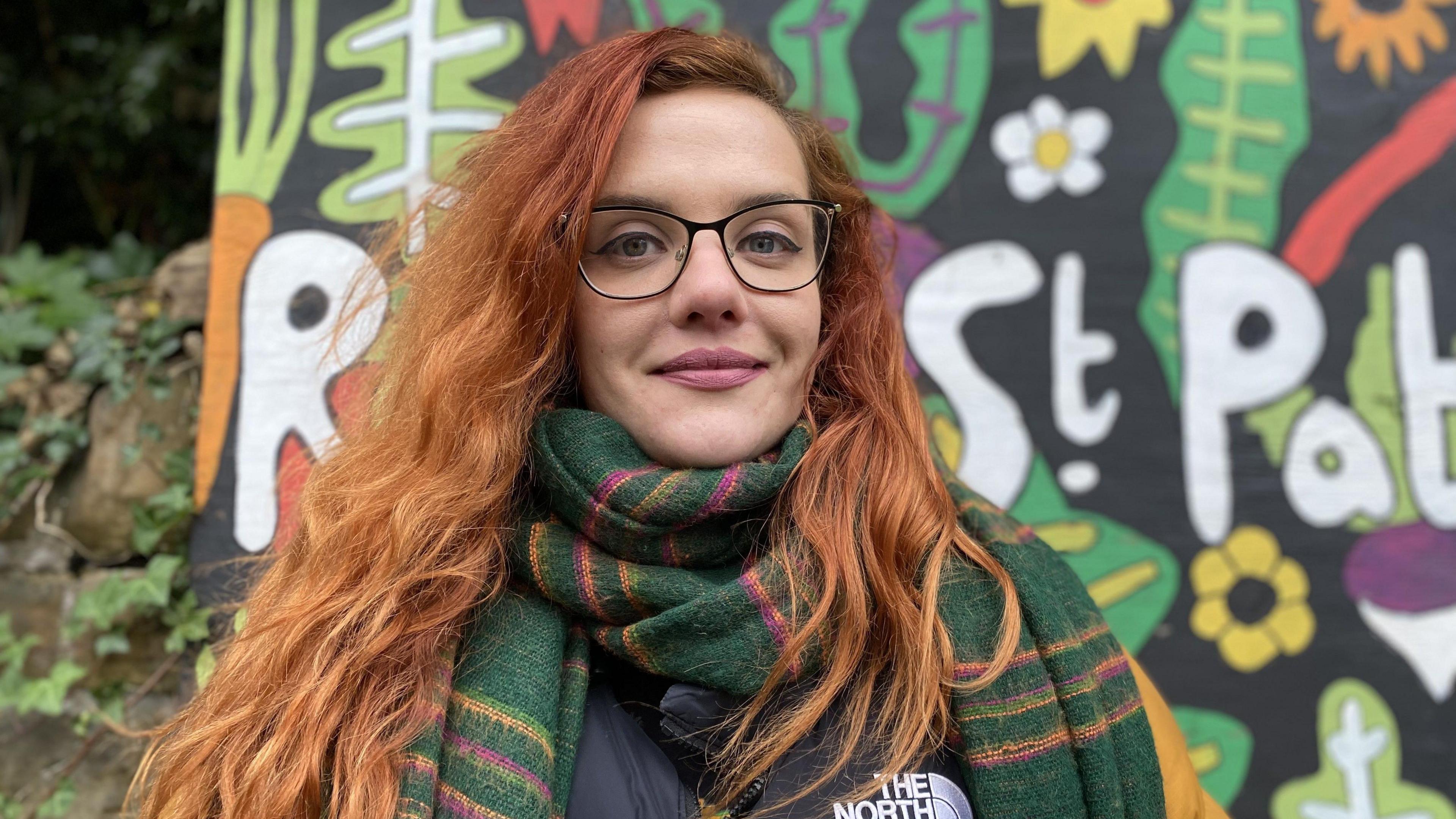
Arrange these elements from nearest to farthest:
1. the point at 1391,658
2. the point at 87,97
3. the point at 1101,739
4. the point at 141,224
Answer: the point at 1101,739 → the point at 1391,658 → the point at 87,97 → the point at 141,224

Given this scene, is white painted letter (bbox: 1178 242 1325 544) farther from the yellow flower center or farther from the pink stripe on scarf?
the pink stripe on scarf

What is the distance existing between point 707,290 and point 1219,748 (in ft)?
5.87

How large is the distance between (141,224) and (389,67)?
158 cm

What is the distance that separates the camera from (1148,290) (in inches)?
87.7

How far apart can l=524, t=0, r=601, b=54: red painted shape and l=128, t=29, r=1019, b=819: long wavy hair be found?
1.10m

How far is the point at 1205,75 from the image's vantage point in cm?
224

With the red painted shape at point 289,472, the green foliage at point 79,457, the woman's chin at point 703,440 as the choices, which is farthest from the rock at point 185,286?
the woman's chin at point 703,440

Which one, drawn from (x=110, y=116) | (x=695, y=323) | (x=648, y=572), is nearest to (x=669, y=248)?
(x=695, y=323)

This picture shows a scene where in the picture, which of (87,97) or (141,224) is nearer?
(87,97)

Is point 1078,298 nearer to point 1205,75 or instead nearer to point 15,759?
point 1205,75

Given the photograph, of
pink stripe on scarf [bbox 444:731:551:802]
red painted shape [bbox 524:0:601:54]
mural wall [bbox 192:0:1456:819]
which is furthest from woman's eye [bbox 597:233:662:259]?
red painted shape [bbox 524:0:601:54]

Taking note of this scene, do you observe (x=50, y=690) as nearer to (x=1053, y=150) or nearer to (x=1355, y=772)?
(x=1053, y=150)

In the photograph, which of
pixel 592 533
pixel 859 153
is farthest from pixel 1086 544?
pixel 592 533

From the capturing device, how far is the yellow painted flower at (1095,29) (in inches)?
89.0
